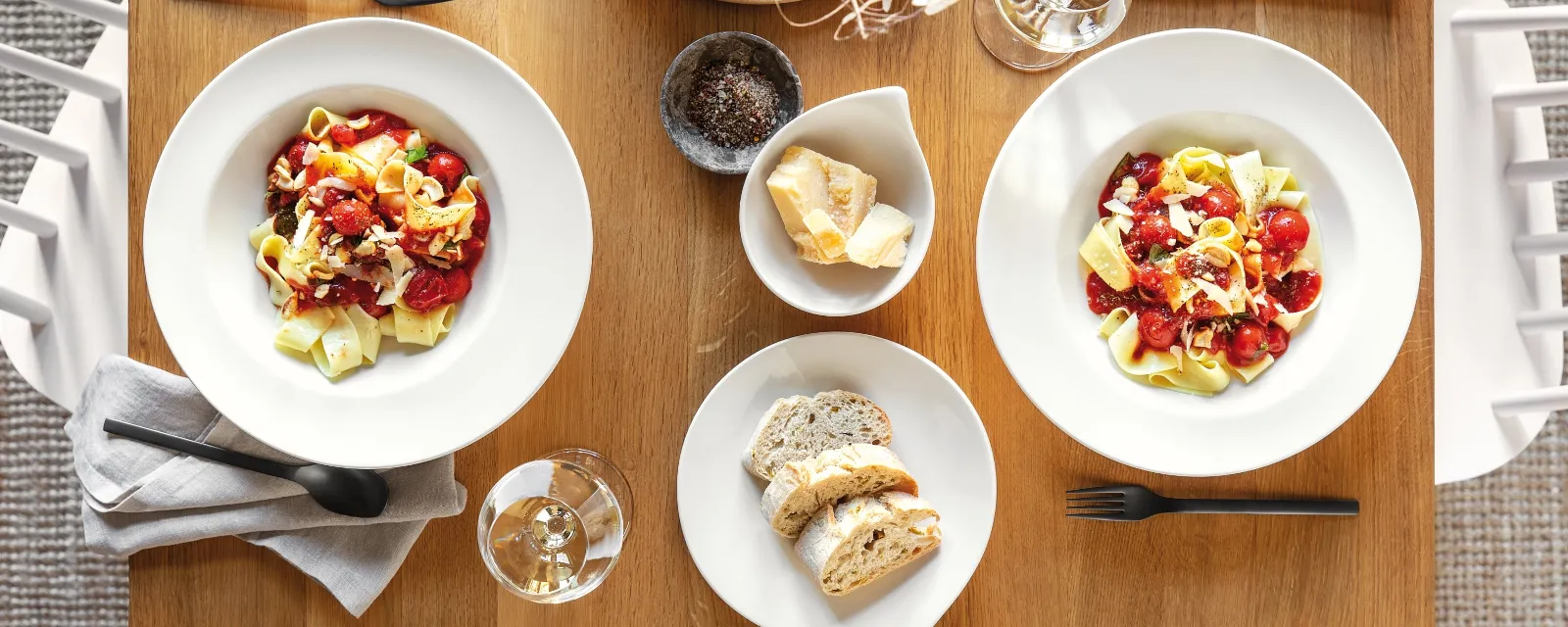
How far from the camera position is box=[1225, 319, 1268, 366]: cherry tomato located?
1942 millimetres

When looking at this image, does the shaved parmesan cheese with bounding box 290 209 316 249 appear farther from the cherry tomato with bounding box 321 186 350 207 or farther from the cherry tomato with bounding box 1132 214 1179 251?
the cherry tomato with bounding box 1132 214 1179 251

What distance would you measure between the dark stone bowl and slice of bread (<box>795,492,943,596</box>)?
72 cm

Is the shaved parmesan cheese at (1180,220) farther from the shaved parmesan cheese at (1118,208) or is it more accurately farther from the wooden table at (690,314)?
the wooden table at (690,314)

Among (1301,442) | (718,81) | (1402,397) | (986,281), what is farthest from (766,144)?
(1402,397)

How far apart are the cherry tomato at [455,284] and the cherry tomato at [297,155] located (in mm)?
352

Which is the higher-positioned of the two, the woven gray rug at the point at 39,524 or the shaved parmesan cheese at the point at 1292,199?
the shaved parmesan cheese at the point at 1292,199

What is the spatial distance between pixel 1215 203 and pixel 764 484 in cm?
109

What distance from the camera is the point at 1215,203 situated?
6.39 feet

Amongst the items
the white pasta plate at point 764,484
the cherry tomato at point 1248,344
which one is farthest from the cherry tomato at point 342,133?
the cherry tomato at point 1248,344

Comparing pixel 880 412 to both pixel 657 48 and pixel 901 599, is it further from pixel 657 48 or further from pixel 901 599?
pixel 657 48

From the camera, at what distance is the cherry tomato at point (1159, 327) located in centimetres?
195

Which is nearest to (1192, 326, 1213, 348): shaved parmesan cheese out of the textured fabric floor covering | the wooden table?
the wooden table

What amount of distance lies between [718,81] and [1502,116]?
6.11 feet

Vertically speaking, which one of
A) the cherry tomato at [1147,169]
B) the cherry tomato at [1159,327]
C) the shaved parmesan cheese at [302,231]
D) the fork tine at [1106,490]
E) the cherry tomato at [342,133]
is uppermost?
the cherry tomato at [342,133]
